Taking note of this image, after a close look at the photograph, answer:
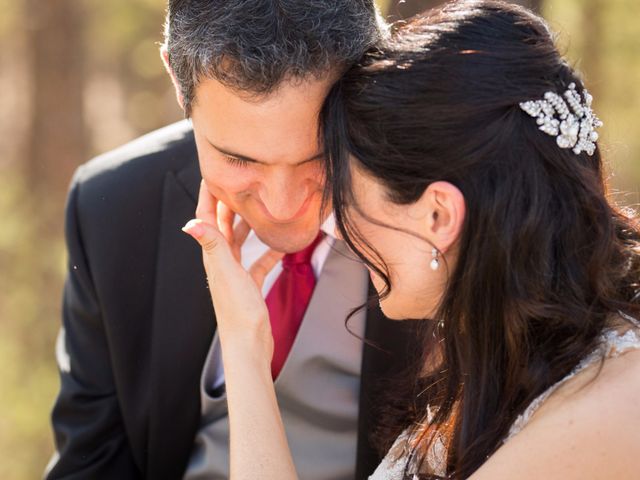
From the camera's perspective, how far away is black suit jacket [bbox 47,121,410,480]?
299 cm

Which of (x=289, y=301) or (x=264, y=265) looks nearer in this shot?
(x=264, y=265)

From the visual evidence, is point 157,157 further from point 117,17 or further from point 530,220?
point 117,17

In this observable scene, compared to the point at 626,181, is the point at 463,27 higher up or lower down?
higher up

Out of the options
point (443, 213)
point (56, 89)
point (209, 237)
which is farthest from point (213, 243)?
point (56, 89)

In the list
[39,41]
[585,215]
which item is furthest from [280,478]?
[39,41]

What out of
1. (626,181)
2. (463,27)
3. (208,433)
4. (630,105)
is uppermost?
(463,27)

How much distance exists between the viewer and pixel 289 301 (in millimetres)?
2984

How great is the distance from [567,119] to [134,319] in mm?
1607

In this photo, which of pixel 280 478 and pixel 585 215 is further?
pixel 280 478

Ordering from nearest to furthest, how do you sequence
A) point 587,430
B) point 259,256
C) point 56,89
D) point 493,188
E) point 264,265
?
point 587,430 < point 493,188 < point 264,265 < point 259,256 < point 56,89

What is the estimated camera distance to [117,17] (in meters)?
9.95

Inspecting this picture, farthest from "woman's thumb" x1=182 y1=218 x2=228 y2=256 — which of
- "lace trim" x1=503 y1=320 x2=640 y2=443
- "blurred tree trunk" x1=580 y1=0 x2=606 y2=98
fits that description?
"blurred tree trunk" x1=580 y1=0 x2=606 y2=98

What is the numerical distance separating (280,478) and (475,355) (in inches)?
21.3

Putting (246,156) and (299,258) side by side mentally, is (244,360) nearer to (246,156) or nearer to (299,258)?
(246,156)
